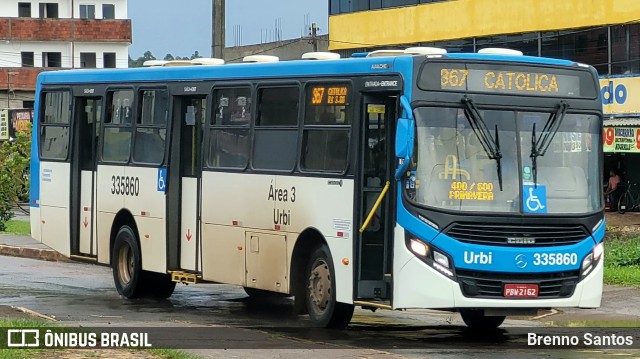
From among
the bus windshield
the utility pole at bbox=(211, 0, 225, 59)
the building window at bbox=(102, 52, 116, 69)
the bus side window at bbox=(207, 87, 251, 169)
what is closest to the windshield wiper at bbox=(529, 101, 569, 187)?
the bus windshield

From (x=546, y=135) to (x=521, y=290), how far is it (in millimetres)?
1635

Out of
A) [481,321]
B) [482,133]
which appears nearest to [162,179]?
[481,321]

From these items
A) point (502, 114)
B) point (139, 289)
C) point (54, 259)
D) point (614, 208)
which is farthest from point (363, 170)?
point (614, 208)

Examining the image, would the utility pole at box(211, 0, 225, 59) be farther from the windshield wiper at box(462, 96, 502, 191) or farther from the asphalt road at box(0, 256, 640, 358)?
the windshield wiper at box(462, 96, 502, 191)

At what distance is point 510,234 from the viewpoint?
43.0ft

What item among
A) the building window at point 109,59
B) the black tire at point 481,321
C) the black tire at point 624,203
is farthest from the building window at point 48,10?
the black tire at point 481,321

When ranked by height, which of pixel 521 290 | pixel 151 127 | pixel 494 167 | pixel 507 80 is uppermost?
pixel 507 80

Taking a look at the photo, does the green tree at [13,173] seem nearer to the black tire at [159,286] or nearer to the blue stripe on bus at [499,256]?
the black tire at [159,286]

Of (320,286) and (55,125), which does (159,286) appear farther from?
(320,286)

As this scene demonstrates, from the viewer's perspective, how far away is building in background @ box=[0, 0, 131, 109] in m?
84.6

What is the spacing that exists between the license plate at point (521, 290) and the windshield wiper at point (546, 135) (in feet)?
3.41

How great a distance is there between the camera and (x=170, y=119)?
1761 centimetres

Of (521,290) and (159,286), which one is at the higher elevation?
(521,290)

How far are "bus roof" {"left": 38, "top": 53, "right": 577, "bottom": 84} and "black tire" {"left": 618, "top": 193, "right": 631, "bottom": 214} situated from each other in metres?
23.6
